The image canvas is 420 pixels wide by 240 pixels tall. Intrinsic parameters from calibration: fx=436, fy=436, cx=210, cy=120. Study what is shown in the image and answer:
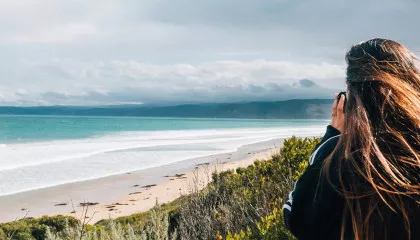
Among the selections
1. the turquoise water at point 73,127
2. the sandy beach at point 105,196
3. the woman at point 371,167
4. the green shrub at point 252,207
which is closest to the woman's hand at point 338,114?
the woman at point 371,167

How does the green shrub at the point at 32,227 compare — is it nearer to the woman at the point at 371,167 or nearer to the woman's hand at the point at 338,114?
the woman's hand at the point at 338,114

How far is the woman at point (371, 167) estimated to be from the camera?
134 cm

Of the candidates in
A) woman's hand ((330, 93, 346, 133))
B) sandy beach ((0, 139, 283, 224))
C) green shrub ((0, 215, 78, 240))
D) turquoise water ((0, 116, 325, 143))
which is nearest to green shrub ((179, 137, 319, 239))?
woman's hand ((330, 93, 346, 133))

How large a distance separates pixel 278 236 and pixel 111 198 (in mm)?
11884

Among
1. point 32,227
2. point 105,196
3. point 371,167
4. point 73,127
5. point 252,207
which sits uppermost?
point 371,167

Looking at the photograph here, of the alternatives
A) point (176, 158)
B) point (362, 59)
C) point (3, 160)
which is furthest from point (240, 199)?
point (3, 160)

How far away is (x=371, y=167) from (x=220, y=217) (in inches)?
161

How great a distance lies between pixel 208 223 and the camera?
5.02 meters

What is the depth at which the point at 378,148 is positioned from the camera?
1.39 meters

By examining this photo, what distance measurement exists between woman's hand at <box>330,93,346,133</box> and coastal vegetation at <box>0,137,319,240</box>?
180 centimetres

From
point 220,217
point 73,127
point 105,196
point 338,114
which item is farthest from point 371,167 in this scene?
point 73,127

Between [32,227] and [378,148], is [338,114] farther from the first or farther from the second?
[32,227]

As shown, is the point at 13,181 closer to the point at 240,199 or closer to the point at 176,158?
the point at 176,158

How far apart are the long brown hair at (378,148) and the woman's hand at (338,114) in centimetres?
19
